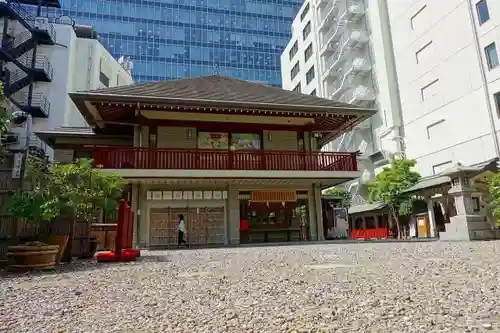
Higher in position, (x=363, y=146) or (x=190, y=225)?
(x=363, y=146)

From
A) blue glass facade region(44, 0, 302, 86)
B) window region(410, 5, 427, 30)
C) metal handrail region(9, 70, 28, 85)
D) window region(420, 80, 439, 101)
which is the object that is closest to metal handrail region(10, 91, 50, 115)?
metal handrail region(9, 70, 28, 85)

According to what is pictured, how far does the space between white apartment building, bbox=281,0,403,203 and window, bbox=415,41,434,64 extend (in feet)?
10.7

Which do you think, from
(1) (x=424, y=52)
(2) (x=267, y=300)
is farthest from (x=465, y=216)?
(1) (x=424, y=52)

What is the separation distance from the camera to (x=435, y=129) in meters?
26.0

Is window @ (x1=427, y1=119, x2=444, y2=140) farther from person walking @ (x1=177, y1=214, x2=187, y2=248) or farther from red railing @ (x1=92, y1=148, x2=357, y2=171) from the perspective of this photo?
person walking @ (x1=177, y1=214, x2=187, y2=248)

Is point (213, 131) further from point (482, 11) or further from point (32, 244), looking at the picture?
point (482, 11)

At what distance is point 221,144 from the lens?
1638 cm

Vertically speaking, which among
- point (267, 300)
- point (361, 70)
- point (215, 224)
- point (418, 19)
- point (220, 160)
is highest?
point (418, 19)

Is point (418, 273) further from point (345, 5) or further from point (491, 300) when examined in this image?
point (345, 5)

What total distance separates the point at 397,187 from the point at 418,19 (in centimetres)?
1372

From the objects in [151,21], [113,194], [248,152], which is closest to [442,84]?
[248,152]

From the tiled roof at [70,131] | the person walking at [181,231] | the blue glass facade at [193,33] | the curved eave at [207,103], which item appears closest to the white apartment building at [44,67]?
the tiled roof at [70,131]

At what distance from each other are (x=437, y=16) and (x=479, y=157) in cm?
1080

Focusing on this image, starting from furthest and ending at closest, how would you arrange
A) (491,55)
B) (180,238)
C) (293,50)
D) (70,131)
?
(293,50) < (491,55) < (70,131) < (180,238)
